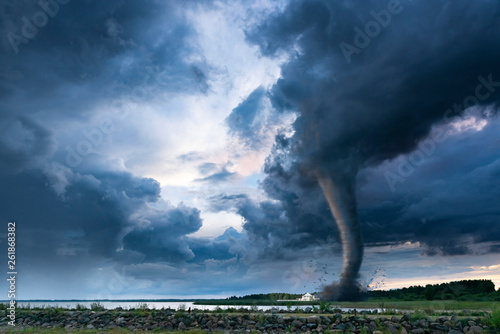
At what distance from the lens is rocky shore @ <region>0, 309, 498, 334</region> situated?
26.9 m

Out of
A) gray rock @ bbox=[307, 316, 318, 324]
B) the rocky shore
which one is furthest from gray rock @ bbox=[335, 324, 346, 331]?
gray rock @ bbox=[307, 316, 318, 324]

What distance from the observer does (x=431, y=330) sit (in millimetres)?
26797

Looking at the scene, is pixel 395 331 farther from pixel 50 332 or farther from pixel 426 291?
pixel 426 291

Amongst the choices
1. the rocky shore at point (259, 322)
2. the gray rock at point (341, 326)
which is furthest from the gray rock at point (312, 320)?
the gray rock at point (341, 326)

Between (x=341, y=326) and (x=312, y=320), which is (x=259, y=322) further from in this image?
(x=341, y=326)

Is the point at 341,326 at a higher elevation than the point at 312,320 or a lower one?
lower

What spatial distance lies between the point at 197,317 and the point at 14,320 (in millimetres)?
23343

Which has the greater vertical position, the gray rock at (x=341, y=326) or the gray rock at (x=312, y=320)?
the gray rock at (x=312, y=320)

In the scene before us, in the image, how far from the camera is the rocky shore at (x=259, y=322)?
88.3 ft

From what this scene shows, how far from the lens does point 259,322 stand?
31.3 meters

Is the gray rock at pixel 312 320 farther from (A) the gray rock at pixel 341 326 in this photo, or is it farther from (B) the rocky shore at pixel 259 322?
(A) the gray rock at pixel 341 326

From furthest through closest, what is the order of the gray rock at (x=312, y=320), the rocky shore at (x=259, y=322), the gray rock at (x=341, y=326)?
the gray rock at (x=312, y=320) < the gray rock at (x=341, y=326) < the rocky shore at (x=259, y=322)

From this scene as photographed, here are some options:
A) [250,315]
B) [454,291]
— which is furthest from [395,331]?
[454,291]

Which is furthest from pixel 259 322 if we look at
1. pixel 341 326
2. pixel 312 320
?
pixel 341 326
